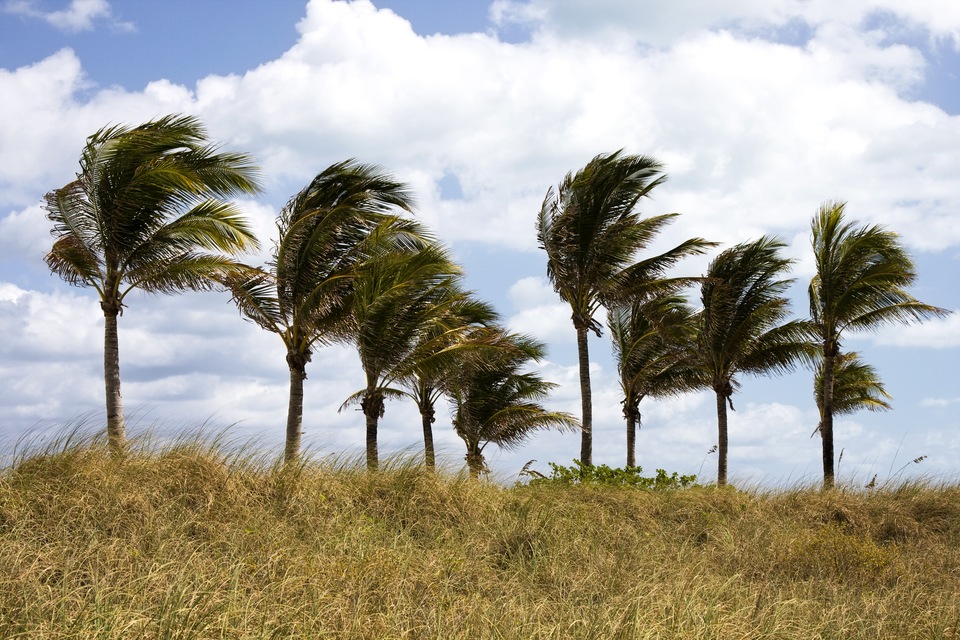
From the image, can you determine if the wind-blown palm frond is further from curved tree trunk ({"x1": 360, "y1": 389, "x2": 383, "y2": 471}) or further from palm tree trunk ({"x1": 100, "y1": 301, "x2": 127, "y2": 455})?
palm tree trunk ({"x1": 100, "y1": 301, "x2": 127, "y2": 455})

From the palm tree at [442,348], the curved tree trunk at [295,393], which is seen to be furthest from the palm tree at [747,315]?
the curved tree trunk at [295,393]

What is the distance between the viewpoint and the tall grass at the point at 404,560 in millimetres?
7414

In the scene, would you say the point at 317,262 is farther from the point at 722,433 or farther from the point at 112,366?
the point at 722,433

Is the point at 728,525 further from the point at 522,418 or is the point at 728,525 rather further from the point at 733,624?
the point at 522,418

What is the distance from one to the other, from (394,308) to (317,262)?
2.82 metres

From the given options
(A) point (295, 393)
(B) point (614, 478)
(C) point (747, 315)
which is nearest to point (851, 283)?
(C) point (747, 315)

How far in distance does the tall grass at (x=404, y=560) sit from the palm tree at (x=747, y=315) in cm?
1028

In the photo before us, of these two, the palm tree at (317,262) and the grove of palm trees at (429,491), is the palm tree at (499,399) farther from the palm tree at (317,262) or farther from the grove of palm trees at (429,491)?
the palm tree at (317,262)

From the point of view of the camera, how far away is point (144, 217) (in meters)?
17.2

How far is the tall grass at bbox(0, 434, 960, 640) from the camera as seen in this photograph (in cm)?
741

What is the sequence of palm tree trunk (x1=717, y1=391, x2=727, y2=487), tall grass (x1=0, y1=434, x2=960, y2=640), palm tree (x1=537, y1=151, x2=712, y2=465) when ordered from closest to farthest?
1. tall grass (x1=0, y1=434, x2=960, y2=640)
2. palm tree (x1=537, y1=151, x2=712, y2=465)
3. palm tree trunk (x1=717, y1=391, x2=727, y2=487)

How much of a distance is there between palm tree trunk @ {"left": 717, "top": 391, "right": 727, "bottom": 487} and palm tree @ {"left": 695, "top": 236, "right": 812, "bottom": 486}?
1.76 ft

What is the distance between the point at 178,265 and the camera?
17500 mm

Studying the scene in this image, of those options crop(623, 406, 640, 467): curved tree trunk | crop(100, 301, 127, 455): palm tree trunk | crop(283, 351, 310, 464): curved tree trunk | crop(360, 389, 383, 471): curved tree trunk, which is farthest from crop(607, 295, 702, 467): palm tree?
crop(100, 301, 127, 455): palm tree trunk
